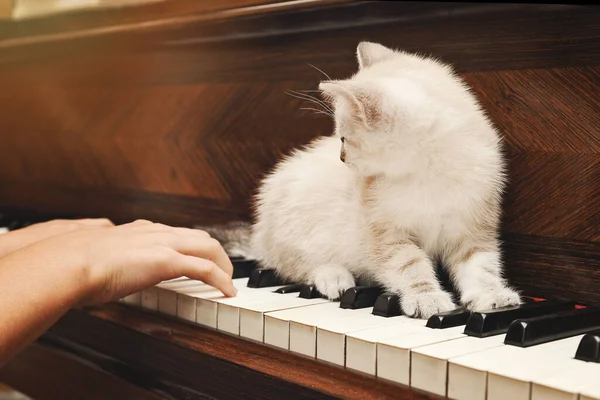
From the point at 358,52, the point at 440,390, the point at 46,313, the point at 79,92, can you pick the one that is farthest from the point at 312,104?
the point at 79,92

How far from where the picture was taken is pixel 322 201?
127 centimetres

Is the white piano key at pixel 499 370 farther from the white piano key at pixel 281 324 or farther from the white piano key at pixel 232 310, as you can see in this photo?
the white piano key at pixel 232 310

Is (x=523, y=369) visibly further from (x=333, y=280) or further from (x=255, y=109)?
(x=255, y=109)

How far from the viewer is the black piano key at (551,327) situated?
0.86 meters

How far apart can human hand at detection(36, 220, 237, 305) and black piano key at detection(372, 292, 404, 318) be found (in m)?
0.25

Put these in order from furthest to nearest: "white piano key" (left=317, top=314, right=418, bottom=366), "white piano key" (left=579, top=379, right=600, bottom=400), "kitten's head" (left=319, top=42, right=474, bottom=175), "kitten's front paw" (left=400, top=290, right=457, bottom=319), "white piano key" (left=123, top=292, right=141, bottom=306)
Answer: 1. "white piano key" (left=123, top=292, right=141, bottom=306)
2. "kitten's head" (left=319, top=42, right=474, bottom=175)
3. "kitten's front paw" (left=400, top=290, right=457, bottom=319)
4. "white piano key" (left=317, top=314, right=418, bottom=366)
5. "white piano key" (left=579, top=379, right=600, bottom=400)

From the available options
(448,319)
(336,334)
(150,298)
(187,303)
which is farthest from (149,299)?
(448,319)

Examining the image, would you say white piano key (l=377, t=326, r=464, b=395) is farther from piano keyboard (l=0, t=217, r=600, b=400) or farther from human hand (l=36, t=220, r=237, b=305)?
human hand (l=36, t=220, r=237, b=305)

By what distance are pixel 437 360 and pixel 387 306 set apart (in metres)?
0.23

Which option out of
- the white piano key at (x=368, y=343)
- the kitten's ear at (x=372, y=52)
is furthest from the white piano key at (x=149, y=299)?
the kitten's ear at (x=372, y=52)

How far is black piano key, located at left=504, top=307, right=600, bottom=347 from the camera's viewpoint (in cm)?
86

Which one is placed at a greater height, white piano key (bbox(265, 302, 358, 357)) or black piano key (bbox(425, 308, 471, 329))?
black piano key (bbox(425, 308, 471, 329))

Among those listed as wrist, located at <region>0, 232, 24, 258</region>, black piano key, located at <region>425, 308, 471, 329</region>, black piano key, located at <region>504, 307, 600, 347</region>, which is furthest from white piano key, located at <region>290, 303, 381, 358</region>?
wrist, located at <region>0, 232, 24, 258</region>

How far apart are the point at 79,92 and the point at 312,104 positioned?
3.16 ft
